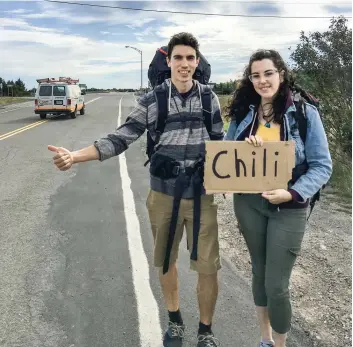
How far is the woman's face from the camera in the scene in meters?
2.60

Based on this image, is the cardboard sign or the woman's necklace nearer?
the cardboard sign

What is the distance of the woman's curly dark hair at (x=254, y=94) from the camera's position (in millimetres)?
2615

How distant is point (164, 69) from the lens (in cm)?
306

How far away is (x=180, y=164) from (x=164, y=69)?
69cm

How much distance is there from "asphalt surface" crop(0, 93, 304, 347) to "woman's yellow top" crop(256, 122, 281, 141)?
1.45 m

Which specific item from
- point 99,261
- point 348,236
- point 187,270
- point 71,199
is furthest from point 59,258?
point 348,236

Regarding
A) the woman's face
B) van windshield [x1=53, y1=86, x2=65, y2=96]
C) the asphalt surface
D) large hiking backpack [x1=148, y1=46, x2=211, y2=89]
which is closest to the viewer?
the woman's face

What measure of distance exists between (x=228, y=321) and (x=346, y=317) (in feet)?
2.94

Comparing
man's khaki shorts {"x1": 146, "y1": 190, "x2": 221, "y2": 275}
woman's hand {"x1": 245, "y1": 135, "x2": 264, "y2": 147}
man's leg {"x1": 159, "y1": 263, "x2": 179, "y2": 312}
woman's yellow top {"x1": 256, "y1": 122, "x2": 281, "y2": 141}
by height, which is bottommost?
man's leg {"x1": 159, "y1": 263, "x2": 179, "y2": 312}

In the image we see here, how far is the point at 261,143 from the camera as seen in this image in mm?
2555

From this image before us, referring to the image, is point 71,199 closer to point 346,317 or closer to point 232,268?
point 232,268

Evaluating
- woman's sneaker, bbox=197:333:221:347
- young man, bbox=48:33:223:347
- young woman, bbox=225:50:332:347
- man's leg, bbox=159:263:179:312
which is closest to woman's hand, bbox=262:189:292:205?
young woman, bbox=225:50:332:347

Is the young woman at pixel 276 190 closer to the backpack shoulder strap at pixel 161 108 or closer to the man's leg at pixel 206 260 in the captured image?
the man's leg at pixel 206 260

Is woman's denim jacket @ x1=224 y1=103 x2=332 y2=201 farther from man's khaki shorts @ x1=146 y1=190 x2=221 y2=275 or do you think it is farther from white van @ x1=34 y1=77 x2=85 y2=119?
white van @ x1=34 y1=77 x2=85 y2=119
